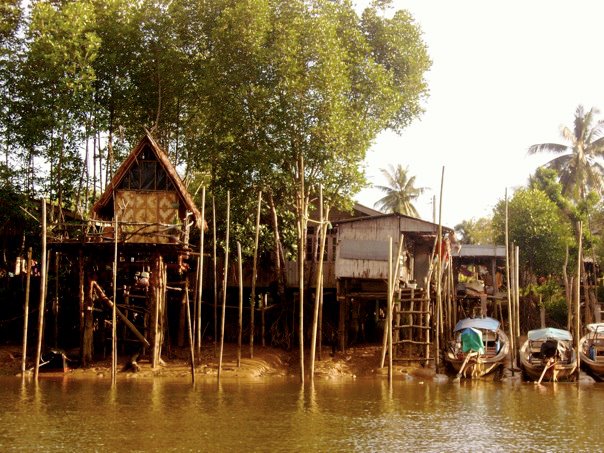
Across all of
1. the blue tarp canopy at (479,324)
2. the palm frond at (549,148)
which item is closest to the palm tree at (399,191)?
the palm frond at (549,148)

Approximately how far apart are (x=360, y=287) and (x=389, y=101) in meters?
6.32

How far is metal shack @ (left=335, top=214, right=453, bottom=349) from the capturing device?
28062 millimetres

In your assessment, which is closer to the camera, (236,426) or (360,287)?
(236,426)

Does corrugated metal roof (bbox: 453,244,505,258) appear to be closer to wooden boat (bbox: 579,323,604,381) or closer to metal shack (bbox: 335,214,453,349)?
metal shack (bbox: 335,214,453,349)

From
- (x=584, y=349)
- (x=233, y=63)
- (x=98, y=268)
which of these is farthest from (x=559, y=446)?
(x=233, y=63)

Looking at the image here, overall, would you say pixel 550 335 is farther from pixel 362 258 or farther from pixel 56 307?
pixel 56 307

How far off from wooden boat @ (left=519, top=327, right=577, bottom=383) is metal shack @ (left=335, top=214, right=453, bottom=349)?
318 cm

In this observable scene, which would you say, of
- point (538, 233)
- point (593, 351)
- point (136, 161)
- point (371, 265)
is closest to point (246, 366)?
point (371, 265)

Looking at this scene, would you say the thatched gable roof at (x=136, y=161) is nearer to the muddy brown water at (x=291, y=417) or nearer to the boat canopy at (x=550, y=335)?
the muddy brown water at (x=291, y=417)

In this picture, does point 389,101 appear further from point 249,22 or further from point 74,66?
point 74,66

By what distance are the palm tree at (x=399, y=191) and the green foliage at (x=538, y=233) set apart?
1444 centimetres

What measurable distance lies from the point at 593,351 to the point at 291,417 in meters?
13.2

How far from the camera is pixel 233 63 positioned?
1113 inches

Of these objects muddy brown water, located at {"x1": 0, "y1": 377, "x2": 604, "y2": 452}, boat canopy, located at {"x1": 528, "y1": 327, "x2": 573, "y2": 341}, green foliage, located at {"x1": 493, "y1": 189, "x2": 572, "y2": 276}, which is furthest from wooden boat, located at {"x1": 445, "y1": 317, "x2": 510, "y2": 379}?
green foliage, located at {"x1": 493, "y1": 189, "x2": 572, "y2": 276}
